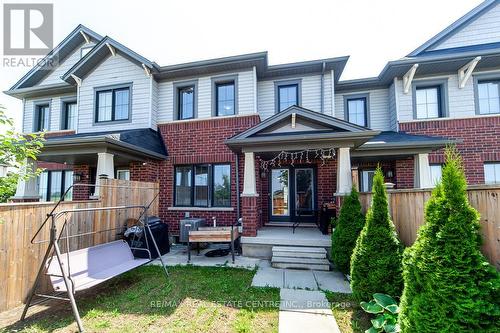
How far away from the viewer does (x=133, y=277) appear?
17.4 ft

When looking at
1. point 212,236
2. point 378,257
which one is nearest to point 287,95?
point 212,236

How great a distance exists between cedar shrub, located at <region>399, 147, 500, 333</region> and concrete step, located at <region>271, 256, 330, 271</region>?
302 cm

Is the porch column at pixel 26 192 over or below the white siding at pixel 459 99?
below

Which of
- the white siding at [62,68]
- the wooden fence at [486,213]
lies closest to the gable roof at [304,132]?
the wooden fence at [486,213]

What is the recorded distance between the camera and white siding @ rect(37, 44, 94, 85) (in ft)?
37.1

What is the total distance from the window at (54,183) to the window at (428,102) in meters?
14.3

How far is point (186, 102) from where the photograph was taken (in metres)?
9.38

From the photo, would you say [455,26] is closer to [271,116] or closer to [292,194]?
[271,116]

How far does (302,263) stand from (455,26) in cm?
1010

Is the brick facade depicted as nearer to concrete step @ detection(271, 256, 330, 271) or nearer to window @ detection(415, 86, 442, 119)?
window @ detection(415, 86, 442, 119)

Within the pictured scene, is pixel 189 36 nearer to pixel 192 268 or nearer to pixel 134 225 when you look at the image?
pixel 134 225

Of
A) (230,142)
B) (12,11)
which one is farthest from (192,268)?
(12,11)

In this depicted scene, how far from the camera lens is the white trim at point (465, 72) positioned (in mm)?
7852

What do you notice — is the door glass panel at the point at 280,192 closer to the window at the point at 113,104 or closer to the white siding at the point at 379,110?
the white siding at the point at 379,110
